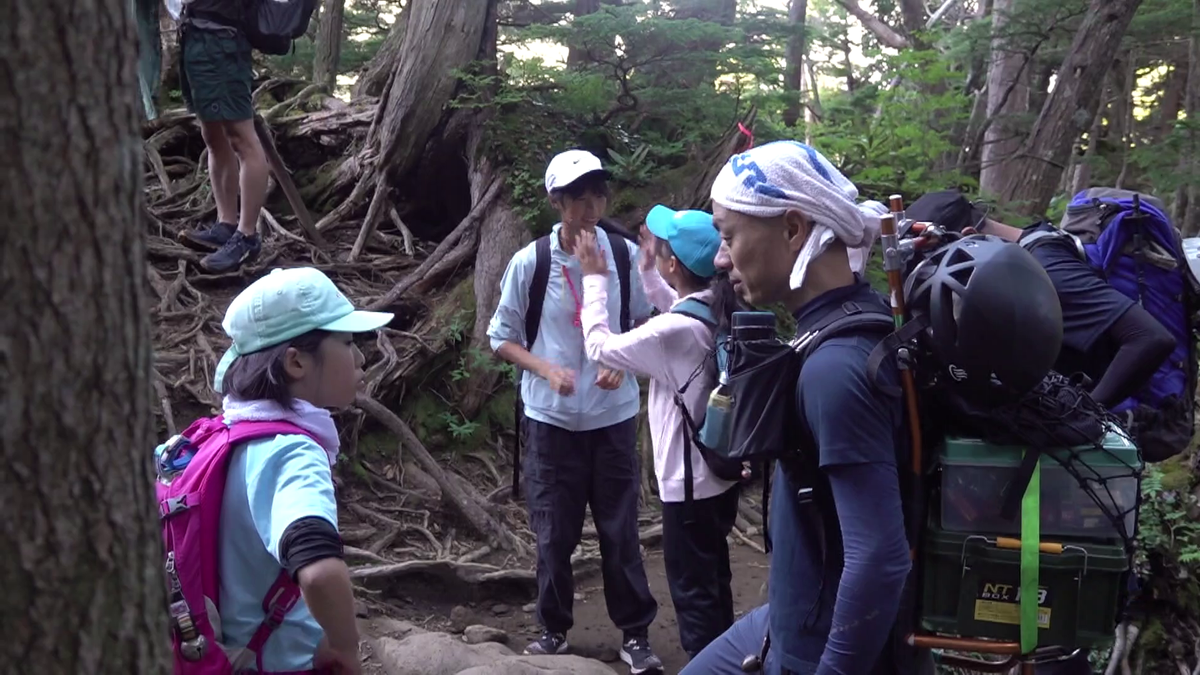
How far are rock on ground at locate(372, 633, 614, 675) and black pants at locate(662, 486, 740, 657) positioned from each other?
1.90 ft

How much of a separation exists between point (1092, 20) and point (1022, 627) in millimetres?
7180

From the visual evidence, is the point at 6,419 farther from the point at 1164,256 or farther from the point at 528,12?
the point at 528,12

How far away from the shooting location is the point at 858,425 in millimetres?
2016

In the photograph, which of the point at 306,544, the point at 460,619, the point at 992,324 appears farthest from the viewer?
the point at 460,619

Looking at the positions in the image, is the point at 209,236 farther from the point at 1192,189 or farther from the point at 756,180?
the point at 1192,189

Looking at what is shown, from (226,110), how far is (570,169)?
2856 millimetres

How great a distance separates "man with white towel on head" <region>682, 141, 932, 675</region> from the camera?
6.59 ft

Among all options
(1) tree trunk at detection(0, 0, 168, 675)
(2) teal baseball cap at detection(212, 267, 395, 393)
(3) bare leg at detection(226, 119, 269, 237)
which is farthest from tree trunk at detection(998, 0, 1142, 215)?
(1) tree trunk at detection(0, 0, 168, 675)

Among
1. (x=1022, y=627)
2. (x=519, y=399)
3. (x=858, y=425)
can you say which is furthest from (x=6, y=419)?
(x=519, y=399)

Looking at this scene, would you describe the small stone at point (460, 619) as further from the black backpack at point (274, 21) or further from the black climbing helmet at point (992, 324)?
the black climbing helmet at point (992, 324)

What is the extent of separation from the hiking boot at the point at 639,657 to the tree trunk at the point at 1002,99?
6034 mm

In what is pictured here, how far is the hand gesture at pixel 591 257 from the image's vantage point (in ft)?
13.3

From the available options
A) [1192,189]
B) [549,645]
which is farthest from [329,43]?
[1192,189]

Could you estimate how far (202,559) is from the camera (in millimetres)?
2205
